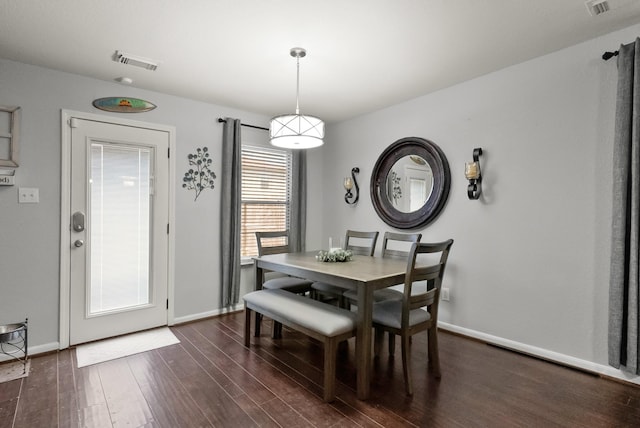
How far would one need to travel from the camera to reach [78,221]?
306cm

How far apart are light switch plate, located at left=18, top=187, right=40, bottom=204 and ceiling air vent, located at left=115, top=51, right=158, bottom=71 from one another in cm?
131

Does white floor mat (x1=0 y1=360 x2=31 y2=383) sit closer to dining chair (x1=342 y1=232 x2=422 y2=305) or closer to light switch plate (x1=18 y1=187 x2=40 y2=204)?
light switch plate (x1=18 y1=187 x2=40 y2=204)

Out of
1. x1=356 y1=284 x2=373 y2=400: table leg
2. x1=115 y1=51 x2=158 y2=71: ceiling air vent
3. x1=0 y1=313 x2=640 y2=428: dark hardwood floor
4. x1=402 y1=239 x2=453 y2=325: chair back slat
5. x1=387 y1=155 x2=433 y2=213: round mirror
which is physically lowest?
x1=0 y1=313 x2=640 y2=428: dark hardwood floor

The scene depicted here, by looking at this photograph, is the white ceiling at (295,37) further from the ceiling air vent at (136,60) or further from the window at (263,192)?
the window at (263,192)

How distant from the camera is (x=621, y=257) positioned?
228 cm

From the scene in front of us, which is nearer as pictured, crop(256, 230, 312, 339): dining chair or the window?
crop(256, 230, 312, 339): dining chair

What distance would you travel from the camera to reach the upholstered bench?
85.5 inches

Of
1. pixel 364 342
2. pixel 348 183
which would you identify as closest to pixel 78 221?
pixel 364 342

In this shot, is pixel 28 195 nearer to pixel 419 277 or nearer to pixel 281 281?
pixel 281 281

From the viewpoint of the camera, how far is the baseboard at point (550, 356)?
7.81ft

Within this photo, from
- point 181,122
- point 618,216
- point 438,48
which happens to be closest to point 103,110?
point 181,122

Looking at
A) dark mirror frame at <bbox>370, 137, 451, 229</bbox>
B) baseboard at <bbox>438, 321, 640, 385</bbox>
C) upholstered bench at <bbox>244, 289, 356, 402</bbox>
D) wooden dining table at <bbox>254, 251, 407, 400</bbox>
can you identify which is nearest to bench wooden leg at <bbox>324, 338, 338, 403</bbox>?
upholstered bench at <bbox>244, 289, 356, 402</bbox>

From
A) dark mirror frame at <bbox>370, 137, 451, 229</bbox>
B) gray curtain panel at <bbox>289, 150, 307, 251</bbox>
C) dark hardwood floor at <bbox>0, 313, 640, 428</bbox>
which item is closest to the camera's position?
dark hardwood floor at <bbox>0, 313, 640, 428</bbox>

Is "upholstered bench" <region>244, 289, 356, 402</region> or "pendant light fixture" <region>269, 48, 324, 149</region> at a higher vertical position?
"pendant light fixture" <region>269, 48, 324, 149</region>
